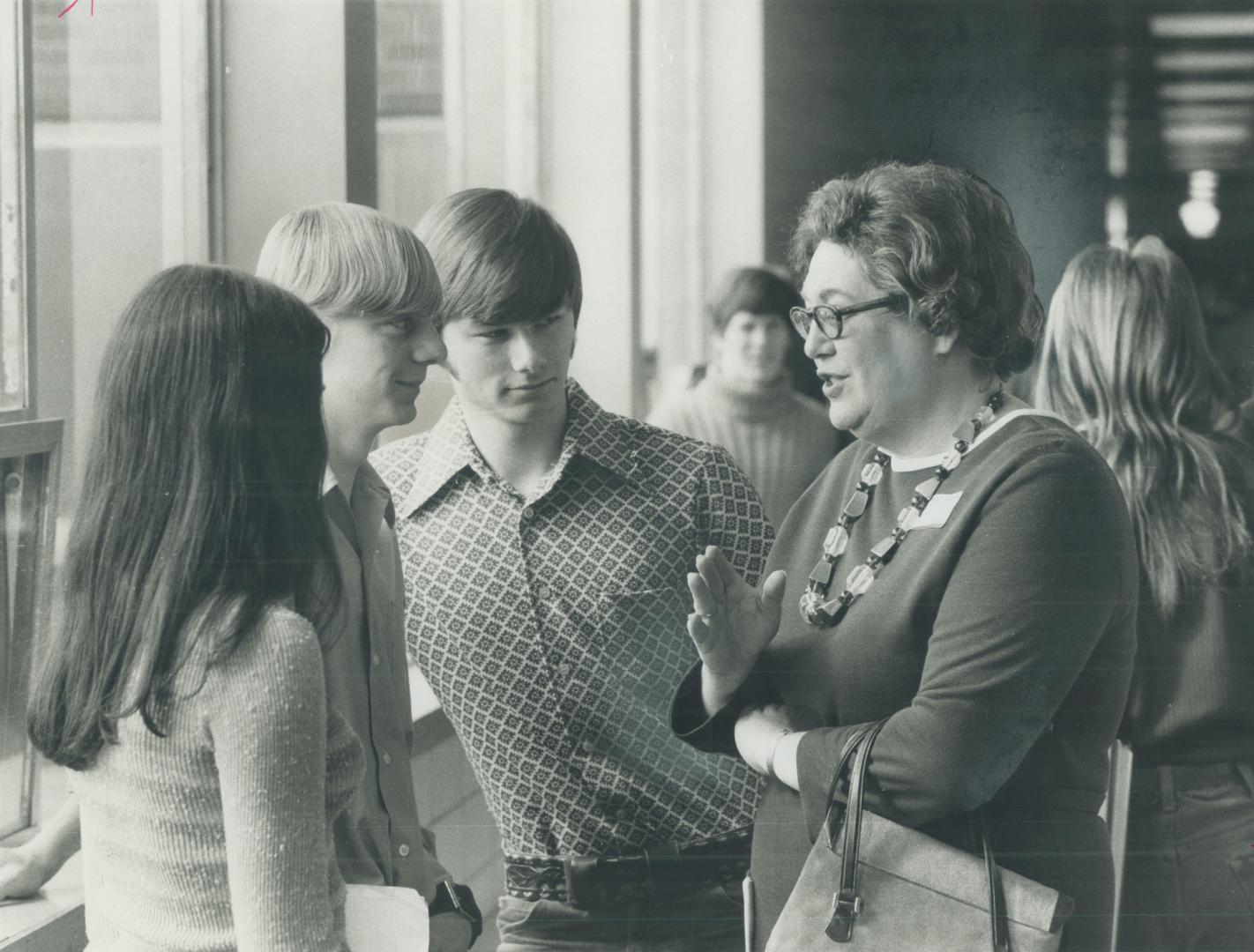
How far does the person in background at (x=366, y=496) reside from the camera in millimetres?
1272

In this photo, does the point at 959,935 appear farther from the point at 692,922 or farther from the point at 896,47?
the point at 896,47

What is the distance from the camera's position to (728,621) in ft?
4.28

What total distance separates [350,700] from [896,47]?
97cm

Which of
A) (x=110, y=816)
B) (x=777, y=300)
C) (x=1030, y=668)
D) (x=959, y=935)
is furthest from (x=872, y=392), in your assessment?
(x=110, y=816)

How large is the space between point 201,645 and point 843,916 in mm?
664

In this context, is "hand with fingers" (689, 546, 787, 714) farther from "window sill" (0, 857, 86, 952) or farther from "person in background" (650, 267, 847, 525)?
"window sill" (0, 857, 86, 952)

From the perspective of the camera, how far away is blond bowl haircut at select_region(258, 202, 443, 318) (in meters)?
1.28

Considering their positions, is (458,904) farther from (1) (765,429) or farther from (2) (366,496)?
(1) (765,429)

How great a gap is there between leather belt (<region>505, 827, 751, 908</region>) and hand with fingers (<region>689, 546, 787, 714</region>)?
0.70 feet

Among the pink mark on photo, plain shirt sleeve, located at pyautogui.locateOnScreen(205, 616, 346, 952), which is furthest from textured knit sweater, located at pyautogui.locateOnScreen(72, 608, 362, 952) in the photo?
the pink mark on photo

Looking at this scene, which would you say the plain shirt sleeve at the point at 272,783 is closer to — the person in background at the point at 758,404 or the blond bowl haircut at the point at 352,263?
the blond bowl haircut at the point at 352,263

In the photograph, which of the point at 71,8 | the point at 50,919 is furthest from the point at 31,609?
the point at 71,8

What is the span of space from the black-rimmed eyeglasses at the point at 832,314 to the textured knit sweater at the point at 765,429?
76 millimetres

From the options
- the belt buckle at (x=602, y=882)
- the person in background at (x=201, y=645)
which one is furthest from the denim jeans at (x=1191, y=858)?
the person in background at (x=201, y=645)
